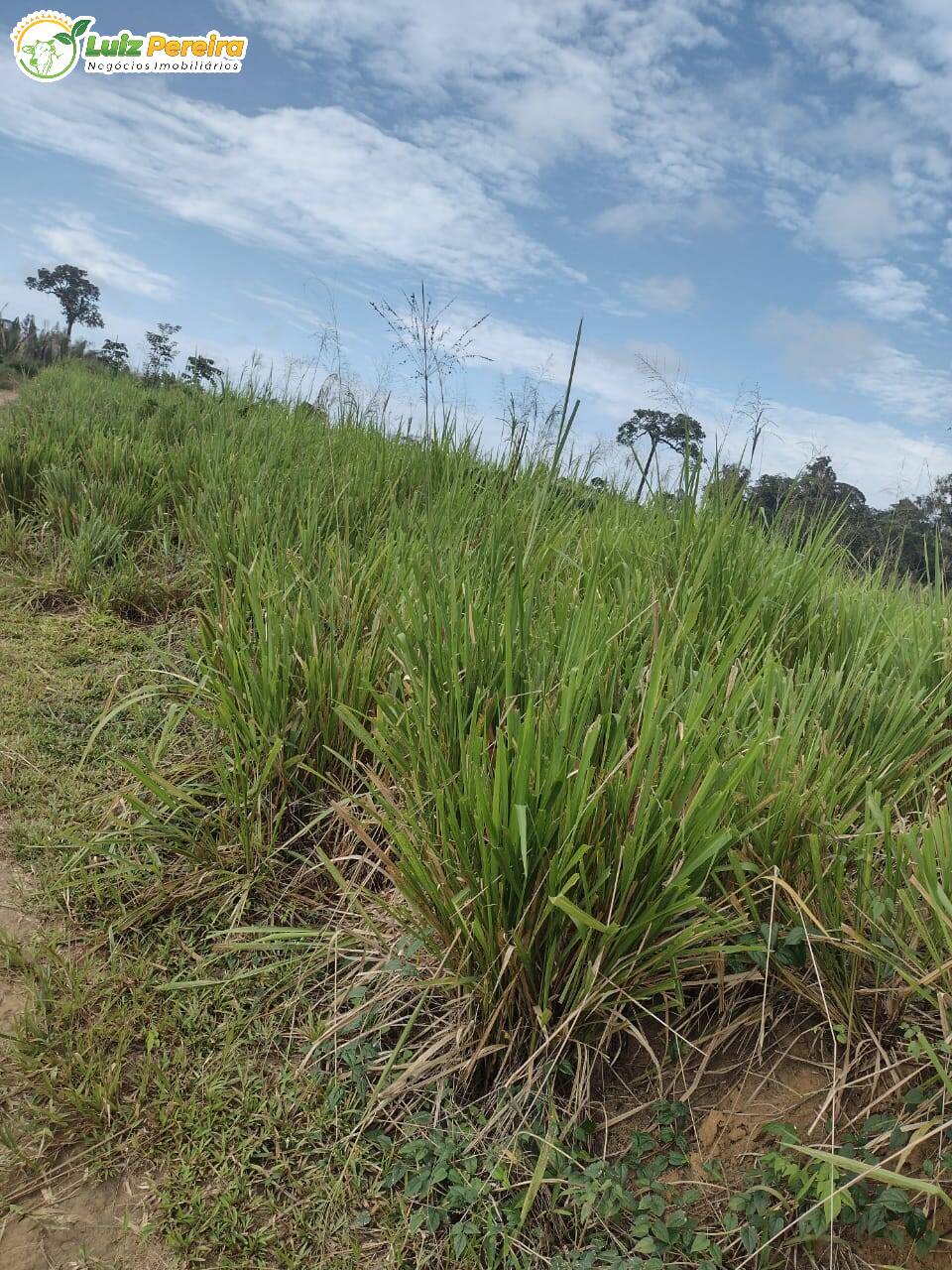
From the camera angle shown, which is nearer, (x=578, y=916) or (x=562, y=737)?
(x=578, y=916)

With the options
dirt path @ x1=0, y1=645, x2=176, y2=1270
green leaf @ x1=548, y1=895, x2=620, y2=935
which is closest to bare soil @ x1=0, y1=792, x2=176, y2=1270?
dirt path @ x1=0, y1=645, x2=176, y2=1270

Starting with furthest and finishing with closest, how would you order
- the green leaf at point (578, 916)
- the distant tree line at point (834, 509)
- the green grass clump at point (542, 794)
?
the distant tree line at point (834, 509) → the green grass clump at point (542, 794) → the green leaf at point (578, 916)

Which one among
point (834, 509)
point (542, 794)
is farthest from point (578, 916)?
point (834, 509)

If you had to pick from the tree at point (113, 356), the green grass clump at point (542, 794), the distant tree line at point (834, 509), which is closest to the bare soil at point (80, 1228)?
the green grass clump at point (542, 794)

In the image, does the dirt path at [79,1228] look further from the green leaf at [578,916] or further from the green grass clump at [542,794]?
the green leaf at [578,916]

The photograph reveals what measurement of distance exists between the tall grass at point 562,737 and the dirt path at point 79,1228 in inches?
26.4

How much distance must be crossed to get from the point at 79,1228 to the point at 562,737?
129 centimetres

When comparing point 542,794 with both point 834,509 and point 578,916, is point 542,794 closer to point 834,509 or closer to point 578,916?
point 578,916

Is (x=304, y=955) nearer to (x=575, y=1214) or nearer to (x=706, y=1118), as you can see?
(x=575, y=1214)

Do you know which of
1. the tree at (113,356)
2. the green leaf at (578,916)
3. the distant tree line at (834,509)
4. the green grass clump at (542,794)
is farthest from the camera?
the tree at (113,356)

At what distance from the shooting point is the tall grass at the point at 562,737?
65.3 inches

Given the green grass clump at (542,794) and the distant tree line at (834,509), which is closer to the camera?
the green grass clump at (542,794)

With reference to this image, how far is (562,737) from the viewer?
1.63 meters

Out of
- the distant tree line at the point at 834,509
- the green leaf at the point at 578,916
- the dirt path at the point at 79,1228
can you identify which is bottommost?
the dirt path at the point at 79,1228
